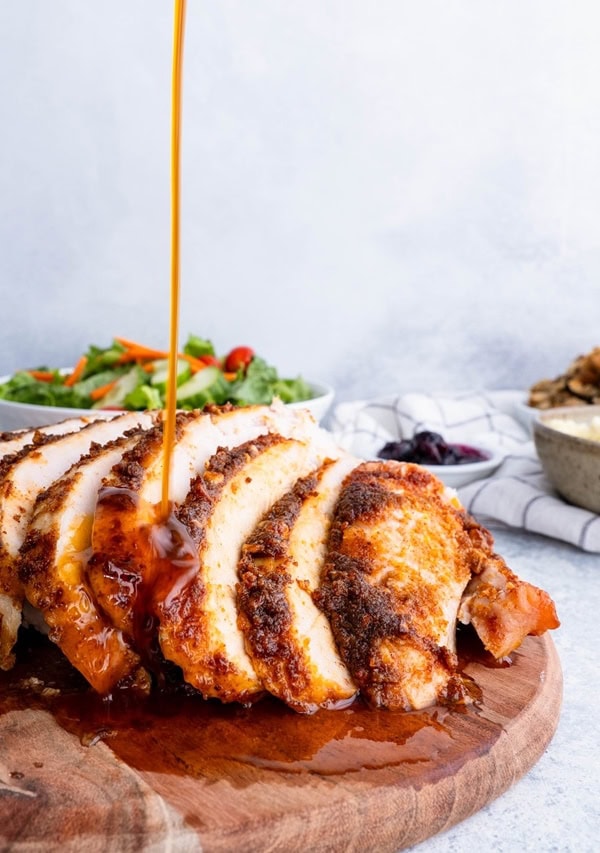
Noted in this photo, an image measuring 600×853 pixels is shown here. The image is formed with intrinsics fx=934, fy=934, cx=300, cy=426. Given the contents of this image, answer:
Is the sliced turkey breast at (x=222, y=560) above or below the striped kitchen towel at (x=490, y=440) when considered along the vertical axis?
above

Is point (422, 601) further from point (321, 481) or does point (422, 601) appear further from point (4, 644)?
point (4, 644)

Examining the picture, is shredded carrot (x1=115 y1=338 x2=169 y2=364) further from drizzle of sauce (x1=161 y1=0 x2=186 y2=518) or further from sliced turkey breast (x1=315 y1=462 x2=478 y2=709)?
drizzle of sauce (x1=161 y1=0 x2=186 y2=518)

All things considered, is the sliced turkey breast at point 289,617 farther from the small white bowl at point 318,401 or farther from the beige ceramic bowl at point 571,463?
the small white bowl at point 318,401

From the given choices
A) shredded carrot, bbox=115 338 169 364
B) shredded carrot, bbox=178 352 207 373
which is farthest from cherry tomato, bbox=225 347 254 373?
shredded carrot, bbox=115 338 169 364

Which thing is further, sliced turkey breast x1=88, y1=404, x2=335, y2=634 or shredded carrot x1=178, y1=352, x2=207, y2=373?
shredded carrot x1=178, y1=352, x2=207, y2=373

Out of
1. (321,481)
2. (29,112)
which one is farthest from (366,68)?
(321,481)

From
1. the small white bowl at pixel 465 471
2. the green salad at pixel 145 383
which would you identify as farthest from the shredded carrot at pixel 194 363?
the small white bowl at pixel 465 471

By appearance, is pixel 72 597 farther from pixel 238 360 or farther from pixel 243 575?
pixel 238 360
